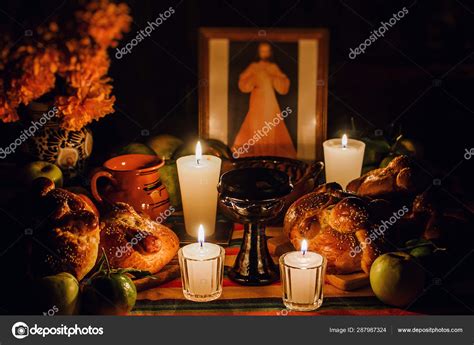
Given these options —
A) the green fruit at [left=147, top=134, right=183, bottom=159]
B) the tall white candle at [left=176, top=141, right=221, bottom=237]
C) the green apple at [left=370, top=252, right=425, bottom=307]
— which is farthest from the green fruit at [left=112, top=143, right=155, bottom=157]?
the green apple at [left=370, top=252, right=425, bottom=307]

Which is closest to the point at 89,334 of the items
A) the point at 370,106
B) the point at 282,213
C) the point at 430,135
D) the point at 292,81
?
the point at 282,213

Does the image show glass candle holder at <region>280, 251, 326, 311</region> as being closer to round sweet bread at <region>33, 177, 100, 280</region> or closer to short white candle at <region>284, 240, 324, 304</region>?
short white candle at <region>284, 240, 324, 304</region>

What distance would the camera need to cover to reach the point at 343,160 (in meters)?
1.68

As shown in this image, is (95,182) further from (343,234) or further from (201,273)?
(343,234)

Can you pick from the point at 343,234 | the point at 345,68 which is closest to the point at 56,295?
the point at 343,234

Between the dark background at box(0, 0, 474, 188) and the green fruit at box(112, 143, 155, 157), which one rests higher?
the dark background at box(0, 0, 474, 188)

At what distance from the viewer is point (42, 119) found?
1.68m

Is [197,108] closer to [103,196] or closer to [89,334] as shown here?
[103,196]

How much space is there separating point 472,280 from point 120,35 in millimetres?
1103

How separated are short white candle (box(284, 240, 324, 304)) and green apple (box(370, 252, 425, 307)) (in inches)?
4.4

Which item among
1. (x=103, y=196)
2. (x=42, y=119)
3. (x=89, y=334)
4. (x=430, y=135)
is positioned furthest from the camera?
(x=430, y=135)

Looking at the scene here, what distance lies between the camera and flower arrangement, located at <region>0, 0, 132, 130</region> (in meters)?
1.69

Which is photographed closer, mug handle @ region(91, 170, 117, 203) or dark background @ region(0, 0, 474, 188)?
mug handle @ region(91, 170, 117, 203)

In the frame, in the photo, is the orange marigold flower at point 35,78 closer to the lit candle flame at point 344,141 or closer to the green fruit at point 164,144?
the green fruit at point 164,144
